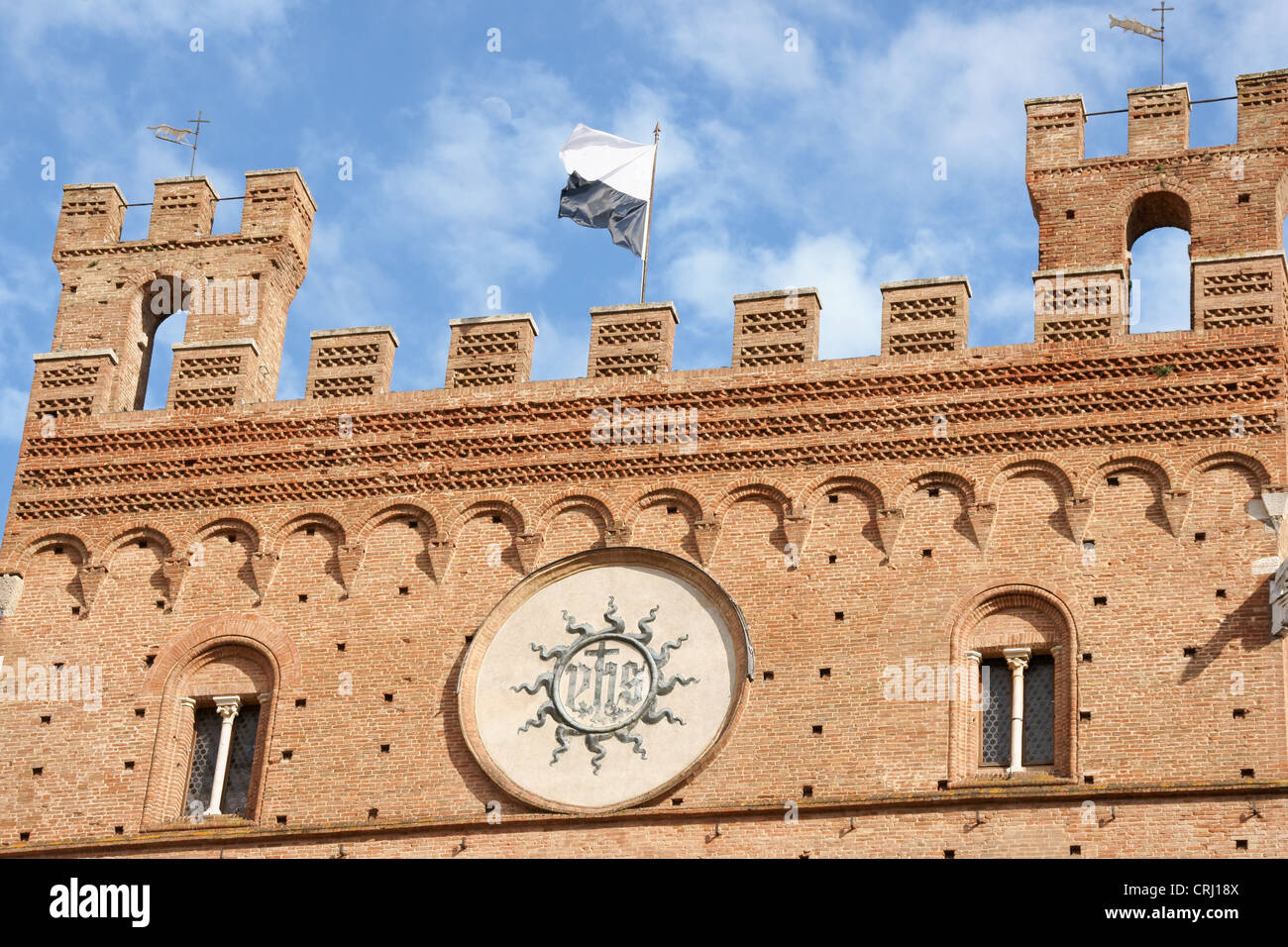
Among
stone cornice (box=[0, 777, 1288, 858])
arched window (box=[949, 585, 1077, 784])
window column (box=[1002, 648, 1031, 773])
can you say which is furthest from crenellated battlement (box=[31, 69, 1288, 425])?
stone cornice (box=[0, 777, 1288, 858])

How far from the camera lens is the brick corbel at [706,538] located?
26094 millimetres

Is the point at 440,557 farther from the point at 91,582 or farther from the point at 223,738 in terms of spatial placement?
the point at 91,582

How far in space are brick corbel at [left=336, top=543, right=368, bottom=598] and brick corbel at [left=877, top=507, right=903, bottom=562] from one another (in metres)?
5.23

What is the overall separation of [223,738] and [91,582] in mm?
2319

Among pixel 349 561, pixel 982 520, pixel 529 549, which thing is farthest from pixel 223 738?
pixel 982 520

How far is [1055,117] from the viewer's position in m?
28.0

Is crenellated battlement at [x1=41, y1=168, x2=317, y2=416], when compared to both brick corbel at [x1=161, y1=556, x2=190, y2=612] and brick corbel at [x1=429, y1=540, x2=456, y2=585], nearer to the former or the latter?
brick corbel at [x1=161, y1=556, x2=190, y2=612]

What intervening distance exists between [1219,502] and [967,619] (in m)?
2.58

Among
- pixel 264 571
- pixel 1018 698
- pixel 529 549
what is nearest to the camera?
pixel 1018 698

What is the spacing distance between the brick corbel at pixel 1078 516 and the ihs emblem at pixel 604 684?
3.79 meters

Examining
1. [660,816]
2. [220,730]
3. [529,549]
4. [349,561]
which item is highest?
[529,549]

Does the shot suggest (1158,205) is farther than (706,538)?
Yes

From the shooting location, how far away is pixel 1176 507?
25.1 metres
